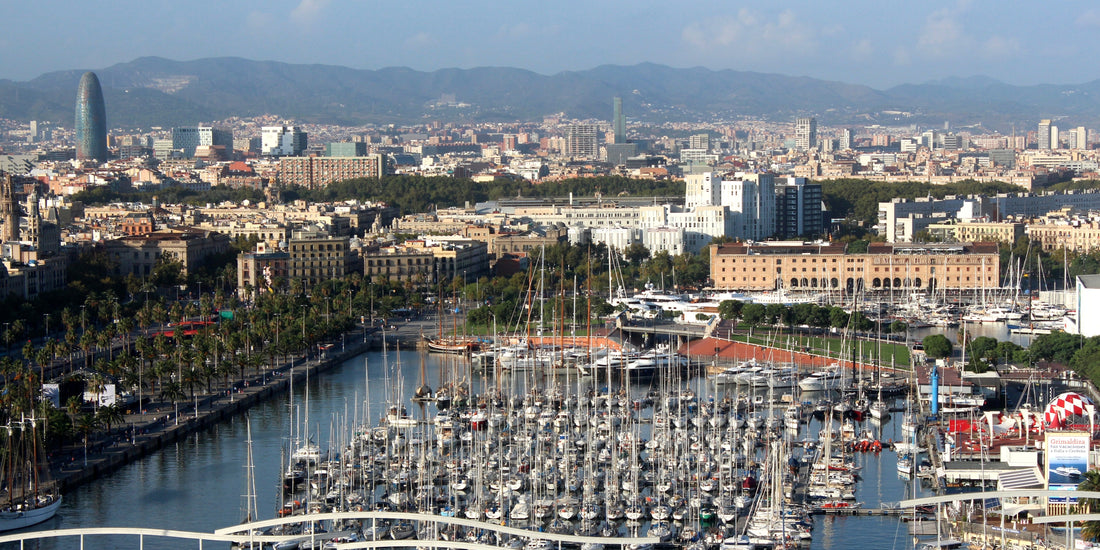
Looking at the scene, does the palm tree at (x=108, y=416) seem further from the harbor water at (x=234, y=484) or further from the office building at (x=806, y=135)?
the office building at (x=806, y=135)

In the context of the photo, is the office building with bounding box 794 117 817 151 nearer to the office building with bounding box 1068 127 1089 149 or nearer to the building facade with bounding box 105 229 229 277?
the office building with bounding box 1068 127 1089 149

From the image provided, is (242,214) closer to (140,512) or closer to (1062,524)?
(140,512)

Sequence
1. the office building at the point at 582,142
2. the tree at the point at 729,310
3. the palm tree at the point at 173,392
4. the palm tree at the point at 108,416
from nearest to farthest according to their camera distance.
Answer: the palm tree at the point at 108,416 → the palm tree at the point at 173,392 → the tree at the point at 729,310 → the office building at the point at 582,142

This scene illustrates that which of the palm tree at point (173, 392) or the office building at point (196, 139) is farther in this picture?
the office building at point (196, 139)

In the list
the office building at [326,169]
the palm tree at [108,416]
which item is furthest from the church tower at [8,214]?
the office building at [326,169]

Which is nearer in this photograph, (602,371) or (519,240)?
(602,371)

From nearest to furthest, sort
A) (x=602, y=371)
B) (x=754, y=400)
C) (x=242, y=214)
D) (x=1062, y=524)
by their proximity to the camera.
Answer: (x=1062, y=524)
(x=754, y=400)
(x=602, y=371)
(x=242, y=214)

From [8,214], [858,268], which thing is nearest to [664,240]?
[858,268]

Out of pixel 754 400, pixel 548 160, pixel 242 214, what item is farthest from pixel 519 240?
pixel 548 160
